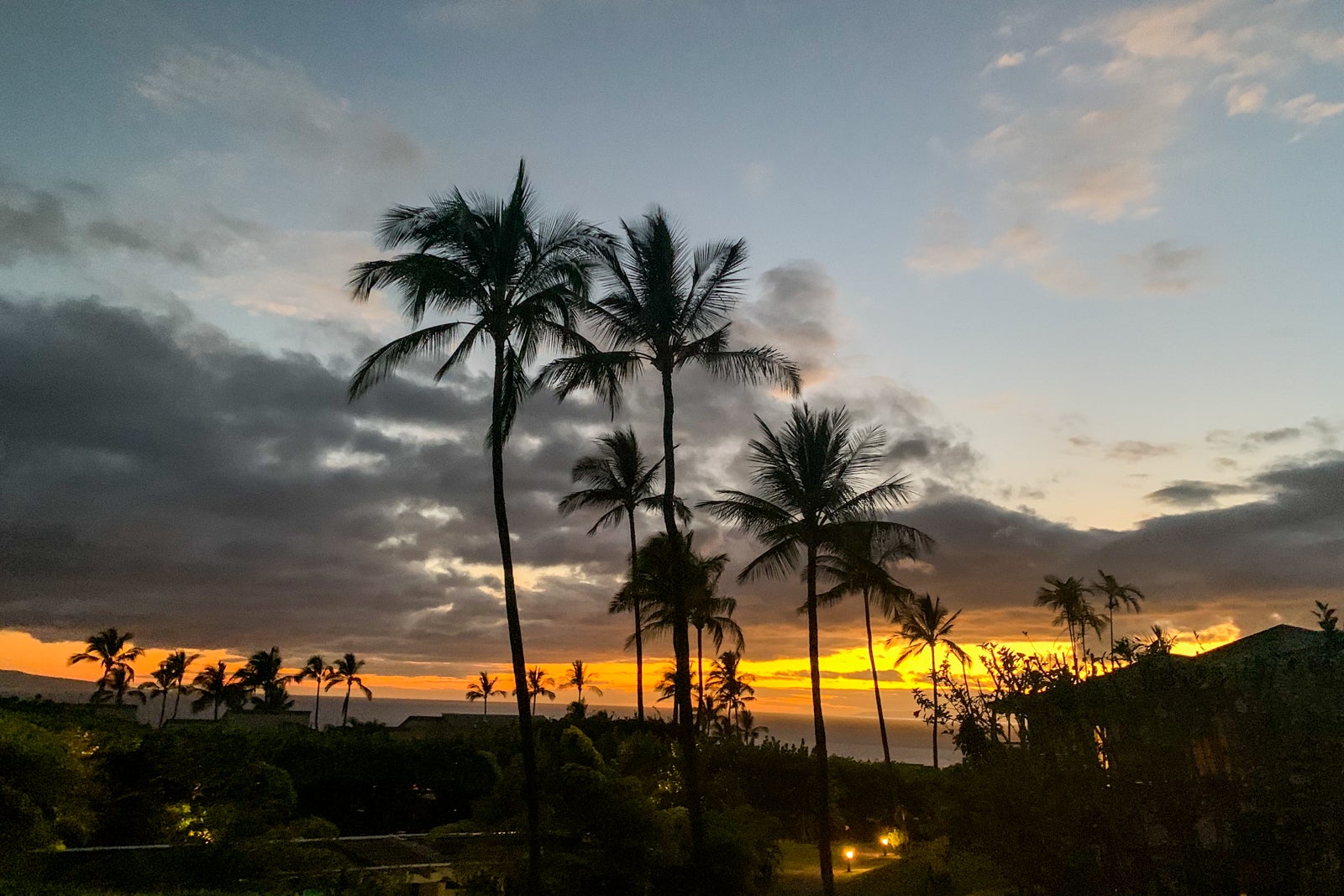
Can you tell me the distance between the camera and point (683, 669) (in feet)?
54.9

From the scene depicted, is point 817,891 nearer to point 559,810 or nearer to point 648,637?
point 559,810

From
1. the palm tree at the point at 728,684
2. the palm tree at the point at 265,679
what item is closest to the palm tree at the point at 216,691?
the palm tree at the point at 265,679

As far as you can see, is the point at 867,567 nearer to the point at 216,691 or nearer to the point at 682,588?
the point at 682,588

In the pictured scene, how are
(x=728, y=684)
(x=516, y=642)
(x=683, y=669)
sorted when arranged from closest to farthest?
(x=516, y=642)
(x=683, y=669)
(x=728, y=684)

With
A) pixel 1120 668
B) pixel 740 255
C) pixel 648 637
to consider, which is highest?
pixel 740 255

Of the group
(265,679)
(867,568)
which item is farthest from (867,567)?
(265,679)

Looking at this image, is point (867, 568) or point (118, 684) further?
point (118, 684)

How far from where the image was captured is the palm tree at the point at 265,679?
70562mm

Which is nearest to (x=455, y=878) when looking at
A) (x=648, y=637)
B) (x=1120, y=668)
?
(x=1120, y=668)

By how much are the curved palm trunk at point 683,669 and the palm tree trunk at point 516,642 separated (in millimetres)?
3127

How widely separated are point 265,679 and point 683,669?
219ft

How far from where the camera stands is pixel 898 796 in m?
31.3

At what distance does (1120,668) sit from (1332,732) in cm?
208

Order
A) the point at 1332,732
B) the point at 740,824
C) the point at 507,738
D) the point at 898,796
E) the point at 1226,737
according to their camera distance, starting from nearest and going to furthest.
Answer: the point at 1332,732
the point at 1226,737
the point at 740,824
the point at 507,738
the point at 898,796
